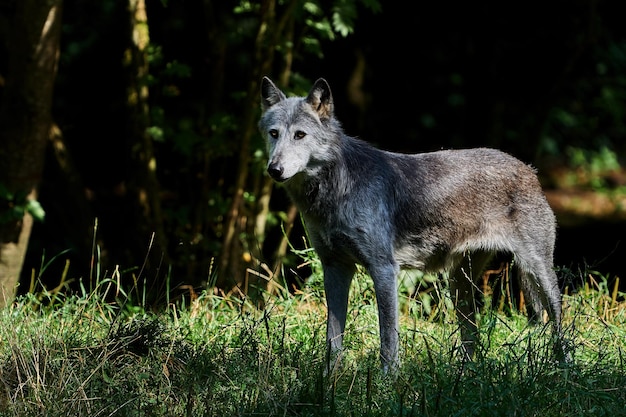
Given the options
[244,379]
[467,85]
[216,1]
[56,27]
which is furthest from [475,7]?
[244,379]

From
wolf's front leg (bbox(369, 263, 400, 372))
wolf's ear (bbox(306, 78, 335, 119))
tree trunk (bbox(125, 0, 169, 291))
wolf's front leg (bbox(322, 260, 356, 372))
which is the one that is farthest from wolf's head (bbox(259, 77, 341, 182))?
tree trunk (bbox(125, 0, 169, 291))

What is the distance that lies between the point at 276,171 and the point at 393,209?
38.6 inches

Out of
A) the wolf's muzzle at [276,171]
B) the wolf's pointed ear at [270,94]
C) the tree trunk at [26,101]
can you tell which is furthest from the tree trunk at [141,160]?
the wolf's muzzle at [276,171]

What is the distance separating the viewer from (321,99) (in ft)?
20.3

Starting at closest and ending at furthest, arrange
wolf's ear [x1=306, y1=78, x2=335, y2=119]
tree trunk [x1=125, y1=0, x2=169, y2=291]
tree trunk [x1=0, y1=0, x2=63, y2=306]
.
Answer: wolf's ear [x1=306, y1=78, x2=335, y2=119] → tree trunk [x1=0, y1=0, x2=63, y2=306] → tree trunk [x1=125, y1=0, x2=169, y2=291]

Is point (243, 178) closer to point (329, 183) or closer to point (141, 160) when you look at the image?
point (141, 160)

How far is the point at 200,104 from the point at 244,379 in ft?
19.9

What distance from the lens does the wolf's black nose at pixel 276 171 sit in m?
5.72

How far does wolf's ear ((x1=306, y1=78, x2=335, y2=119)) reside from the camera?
242 inches

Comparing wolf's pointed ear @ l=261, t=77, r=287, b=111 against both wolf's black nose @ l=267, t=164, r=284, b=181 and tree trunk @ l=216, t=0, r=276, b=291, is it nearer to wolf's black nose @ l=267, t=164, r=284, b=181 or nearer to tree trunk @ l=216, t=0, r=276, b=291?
wolf's black nose @ l=267, t=164, r=284, b=181

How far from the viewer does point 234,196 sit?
9.13 metres

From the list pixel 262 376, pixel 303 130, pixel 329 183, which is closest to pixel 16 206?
pixel 303 130

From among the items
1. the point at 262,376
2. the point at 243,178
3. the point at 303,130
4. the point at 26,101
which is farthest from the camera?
the point at 243,178

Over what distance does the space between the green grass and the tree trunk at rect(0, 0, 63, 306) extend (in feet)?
6.85
